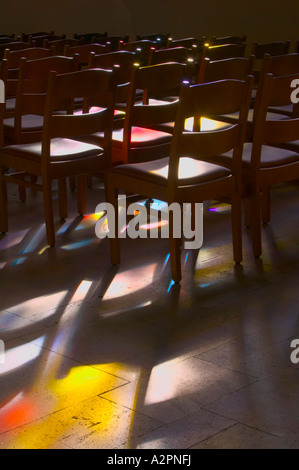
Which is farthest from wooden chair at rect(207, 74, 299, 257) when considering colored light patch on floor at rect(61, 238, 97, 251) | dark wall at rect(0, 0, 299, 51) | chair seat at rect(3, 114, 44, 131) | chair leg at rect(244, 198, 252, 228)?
dark wall at rect(0, 0, 299, 51)

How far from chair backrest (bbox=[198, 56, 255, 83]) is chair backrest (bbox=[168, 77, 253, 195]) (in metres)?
0.67

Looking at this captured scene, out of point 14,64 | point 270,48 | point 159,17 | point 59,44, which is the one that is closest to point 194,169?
point 14,64

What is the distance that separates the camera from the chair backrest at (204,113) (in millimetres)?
3770

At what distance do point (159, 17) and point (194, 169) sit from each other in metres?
6.65

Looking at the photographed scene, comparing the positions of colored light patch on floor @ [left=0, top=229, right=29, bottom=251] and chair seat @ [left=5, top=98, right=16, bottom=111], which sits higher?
chair seat @ [left=5, top=98, right=16, bottom=111]

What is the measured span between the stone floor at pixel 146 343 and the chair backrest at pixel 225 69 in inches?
33.5

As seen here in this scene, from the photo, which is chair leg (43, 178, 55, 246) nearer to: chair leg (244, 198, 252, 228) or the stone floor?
the stone floor

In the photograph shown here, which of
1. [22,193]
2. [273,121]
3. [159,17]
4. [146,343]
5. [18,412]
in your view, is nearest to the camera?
[18,412]

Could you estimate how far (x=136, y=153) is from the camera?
4680 mm

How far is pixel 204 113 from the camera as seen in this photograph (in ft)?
12.6

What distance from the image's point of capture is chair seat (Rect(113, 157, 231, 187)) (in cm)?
393

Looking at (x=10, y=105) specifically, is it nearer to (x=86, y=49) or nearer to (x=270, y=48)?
(x=86, y=49)
